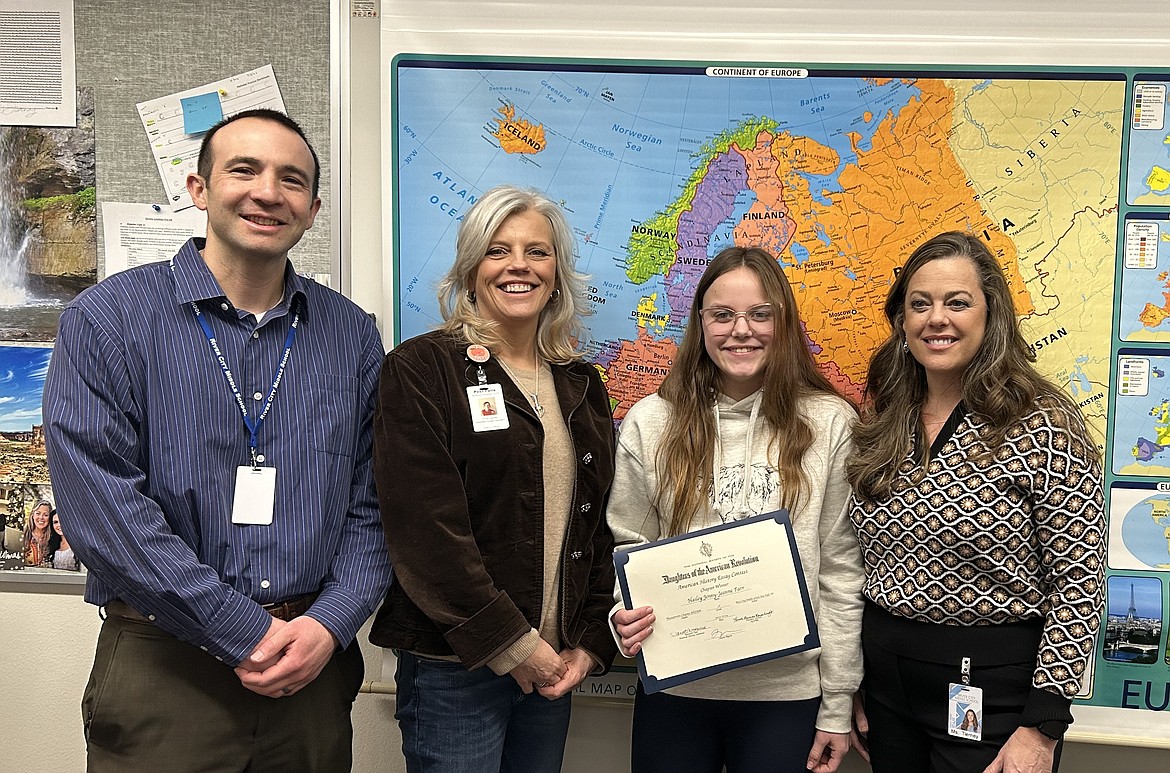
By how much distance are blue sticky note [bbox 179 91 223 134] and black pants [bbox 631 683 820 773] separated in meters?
2.07

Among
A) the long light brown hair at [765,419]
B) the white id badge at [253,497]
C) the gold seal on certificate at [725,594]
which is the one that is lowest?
the gold seal on certificate at [725,594]

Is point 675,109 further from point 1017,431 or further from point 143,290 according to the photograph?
point 143,290

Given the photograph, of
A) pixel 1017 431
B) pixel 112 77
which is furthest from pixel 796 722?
pixel 112 77

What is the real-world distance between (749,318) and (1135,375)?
1.23 metres

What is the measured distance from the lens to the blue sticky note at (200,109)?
2277 mm

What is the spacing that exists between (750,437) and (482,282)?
0.76 metres

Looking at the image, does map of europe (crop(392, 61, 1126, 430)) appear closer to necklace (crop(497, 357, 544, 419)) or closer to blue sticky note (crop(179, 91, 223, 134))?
necklace (crop(497, 357, 544, 419))

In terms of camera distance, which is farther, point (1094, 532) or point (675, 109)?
point (675, 109)

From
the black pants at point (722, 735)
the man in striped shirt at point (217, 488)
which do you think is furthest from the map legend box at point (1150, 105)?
the man in striped shirt at point (217, 488)

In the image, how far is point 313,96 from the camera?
2.28 meters

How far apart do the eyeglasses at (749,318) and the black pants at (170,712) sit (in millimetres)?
1310

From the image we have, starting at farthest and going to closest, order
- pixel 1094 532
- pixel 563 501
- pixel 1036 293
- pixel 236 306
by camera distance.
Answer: pixel 1036 293, pixel 563 501, pixel 236 306, pixel 1094 532

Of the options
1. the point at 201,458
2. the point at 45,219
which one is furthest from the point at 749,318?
the point at 45,219

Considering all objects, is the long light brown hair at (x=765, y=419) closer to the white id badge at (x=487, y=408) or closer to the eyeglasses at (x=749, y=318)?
the eyeglasses at (x=749, y=318)
